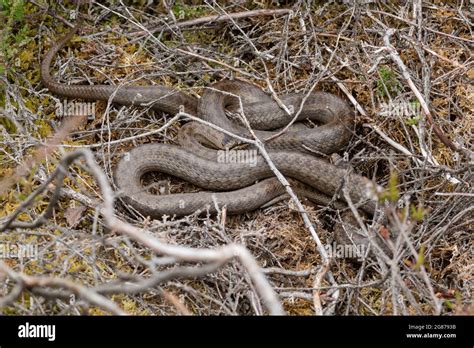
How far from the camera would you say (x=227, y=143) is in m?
7.28

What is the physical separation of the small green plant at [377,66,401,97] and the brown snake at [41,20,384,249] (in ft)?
1.38

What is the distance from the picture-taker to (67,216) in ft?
20.5

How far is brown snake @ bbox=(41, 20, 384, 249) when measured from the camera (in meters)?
6.52

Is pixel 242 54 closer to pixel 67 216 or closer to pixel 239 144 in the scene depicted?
pixel 239 144

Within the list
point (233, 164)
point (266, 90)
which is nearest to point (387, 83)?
point (266, 90)

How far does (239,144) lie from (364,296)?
2.30m

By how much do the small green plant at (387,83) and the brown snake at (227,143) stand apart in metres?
0.42

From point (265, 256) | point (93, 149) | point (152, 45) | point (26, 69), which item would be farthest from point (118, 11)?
point (265, 256)

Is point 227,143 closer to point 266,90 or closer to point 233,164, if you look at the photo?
point 233,164

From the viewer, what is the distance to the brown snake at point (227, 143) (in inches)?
257

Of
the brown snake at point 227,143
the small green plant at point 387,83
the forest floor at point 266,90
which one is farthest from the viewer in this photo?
the small green plant at point 387,83

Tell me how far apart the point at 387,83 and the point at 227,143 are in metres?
1.83

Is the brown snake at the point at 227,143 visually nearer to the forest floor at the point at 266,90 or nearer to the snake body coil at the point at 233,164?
the snake body coil at the point at 233,164

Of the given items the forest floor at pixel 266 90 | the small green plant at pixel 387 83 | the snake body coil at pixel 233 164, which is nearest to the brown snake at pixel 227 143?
the snake body coil at pixel 233 164
